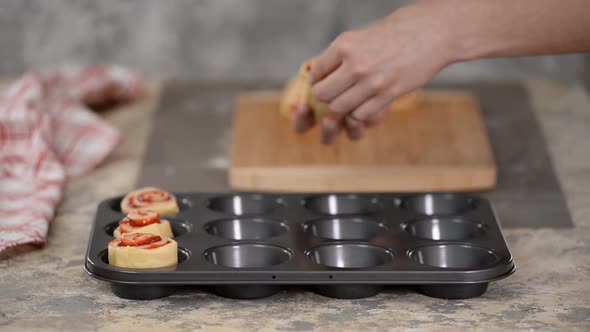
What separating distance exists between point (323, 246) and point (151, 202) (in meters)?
0.30

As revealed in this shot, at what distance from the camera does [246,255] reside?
1.44 meters

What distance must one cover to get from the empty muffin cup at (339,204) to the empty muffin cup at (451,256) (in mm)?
181

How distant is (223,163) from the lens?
6.59ft

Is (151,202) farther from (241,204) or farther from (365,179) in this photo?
(365,179)

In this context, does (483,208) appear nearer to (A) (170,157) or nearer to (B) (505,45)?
(B) (505,45)

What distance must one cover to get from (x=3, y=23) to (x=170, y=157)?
793 mm

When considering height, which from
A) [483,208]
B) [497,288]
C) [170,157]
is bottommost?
[497,288]

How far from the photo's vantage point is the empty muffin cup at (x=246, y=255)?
4.71 feet

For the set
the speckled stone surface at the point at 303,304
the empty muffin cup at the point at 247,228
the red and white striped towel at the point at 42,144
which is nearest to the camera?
the speckled stone surface at the point at 303,304

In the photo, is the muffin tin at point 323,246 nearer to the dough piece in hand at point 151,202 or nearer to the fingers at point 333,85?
the dough piece in hand at point 151,202

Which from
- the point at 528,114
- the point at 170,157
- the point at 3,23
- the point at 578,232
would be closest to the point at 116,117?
the point at 170,157

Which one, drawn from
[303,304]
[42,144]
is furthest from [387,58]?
[42,144]

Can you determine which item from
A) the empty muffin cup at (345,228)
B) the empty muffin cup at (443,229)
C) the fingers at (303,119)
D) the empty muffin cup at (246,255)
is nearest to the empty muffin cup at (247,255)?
the empty muffin cup at (246,255)

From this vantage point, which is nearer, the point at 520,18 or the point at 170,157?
the point at 520,18
